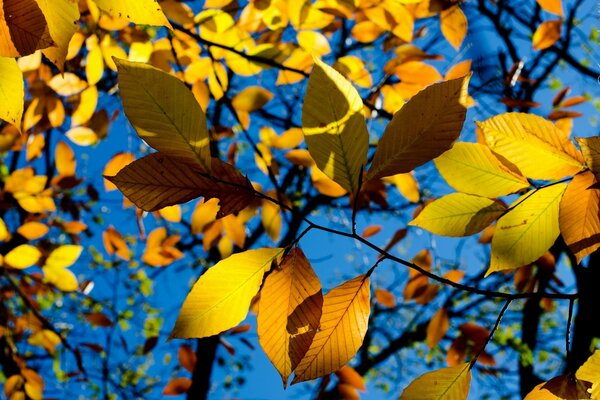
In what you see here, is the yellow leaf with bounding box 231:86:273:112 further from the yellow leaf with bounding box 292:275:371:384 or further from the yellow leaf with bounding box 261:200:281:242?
the yellow leaf with bounding box 292:275:371:384

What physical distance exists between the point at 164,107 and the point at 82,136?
49.8 inches

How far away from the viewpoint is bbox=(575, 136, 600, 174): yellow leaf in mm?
383

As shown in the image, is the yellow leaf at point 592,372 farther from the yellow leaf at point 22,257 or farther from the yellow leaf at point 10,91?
the yellow leaf at point 22,257

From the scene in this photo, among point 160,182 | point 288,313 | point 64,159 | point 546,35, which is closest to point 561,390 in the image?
point 288,313

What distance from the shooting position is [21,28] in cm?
41

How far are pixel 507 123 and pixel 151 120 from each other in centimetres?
30

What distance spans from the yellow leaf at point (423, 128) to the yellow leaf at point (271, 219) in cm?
97

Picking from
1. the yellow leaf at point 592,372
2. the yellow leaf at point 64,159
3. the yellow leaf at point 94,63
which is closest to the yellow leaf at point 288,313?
the yellow leaf at point 592,372

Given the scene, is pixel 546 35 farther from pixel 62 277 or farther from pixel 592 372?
pixel 62 277

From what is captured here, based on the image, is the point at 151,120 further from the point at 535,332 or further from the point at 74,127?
the point at 535,332

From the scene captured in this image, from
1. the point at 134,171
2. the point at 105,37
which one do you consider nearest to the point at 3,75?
the point at 134,171

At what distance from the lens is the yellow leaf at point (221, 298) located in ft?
1.31

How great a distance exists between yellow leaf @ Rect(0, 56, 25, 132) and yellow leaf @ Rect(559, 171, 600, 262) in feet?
1.70

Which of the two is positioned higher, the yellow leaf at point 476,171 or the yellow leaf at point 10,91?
the yellow leaf at point 10,91
